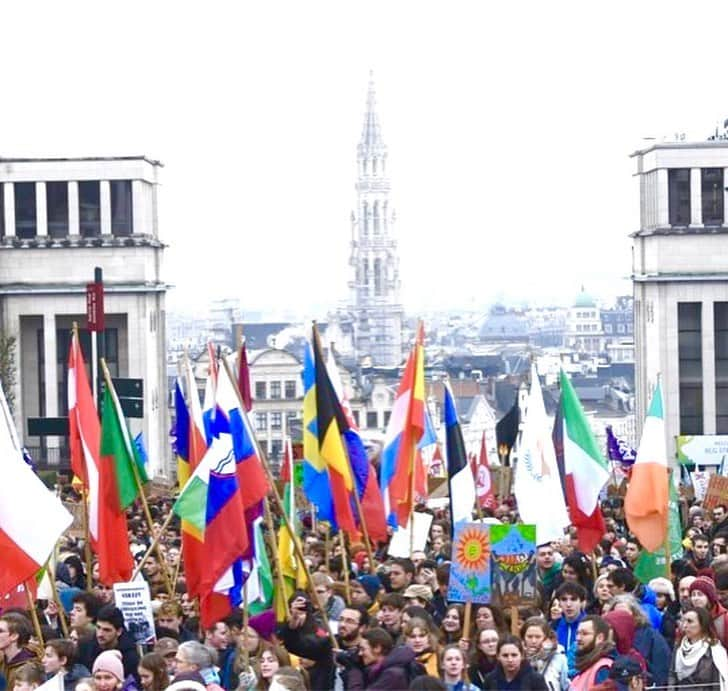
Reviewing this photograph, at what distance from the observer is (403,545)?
28.0 m

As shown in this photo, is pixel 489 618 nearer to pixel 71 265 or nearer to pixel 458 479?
pixel 458 479

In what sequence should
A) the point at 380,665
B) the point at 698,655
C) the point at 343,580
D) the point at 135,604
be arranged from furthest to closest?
the point at 343,580 → the point at 135,604 → the point at 698,655 → the point at 380,665

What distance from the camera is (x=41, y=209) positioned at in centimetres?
6706

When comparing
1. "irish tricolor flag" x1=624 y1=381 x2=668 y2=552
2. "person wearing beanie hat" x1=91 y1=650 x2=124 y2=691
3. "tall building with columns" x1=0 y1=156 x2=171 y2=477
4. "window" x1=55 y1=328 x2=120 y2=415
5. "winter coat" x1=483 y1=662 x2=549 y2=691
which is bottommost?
"winter coat" x1=483 y1=662 x2=549 y2=691

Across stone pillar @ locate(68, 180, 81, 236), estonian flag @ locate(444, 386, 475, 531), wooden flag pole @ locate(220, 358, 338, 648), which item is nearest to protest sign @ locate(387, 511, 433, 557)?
estonian flag @ locate(444, 386, 475, 531)

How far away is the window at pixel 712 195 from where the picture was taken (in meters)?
65.6

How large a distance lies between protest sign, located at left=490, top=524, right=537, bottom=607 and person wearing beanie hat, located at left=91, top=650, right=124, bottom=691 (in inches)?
164

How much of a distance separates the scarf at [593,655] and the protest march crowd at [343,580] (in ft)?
0.06

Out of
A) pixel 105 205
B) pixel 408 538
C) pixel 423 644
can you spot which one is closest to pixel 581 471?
pixel 408 538

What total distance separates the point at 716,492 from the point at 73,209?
34.1m

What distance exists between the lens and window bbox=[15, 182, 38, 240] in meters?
67.1

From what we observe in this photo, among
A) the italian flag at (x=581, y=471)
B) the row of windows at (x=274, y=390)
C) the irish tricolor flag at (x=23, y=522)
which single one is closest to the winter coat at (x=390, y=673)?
the irish tricolor flag at (x=23, y=522)

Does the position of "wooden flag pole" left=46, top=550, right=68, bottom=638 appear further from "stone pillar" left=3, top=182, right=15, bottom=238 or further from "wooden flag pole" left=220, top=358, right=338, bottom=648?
"stone pillar" left=3, top=182, right=15, bottom=238

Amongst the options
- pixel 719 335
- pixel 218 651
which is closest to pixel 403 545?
pixel 218 651
